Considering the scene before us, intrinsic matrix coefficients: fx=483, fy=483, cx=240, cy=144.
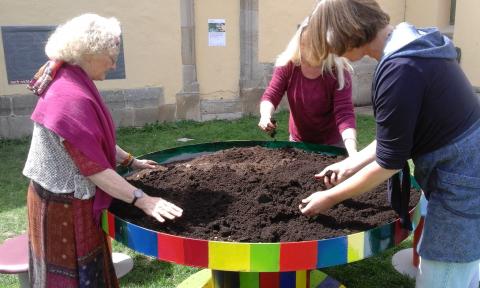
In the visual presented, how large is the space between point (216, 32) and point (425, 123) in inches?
231

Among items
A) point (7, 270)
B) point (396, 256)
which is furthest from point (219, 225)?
point (396, 256)

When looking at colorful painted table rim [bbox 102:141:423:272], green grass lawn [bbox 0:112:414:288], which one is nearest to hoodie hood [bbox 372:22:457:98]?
colorful painted table rim [bbox 102:141:423:272]

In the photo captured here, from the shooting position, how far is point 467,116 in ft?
5.17

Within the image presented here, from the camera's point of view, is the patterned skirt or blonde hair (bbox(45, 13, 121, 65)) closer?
blonde hair (bbox(45, 13, 121, 65))

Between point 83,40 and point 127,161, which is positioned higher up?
point 83,40

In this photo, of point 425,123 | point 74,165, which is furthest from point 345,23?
point 74,165

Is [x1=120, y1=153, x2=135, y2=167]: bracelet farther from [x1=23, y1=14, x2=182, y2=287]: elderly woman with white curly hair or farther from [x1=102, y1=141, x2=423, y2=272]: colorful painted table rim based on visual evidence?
[x1=102, y1=141, x2=423, y2=272]: colorful painted table rim

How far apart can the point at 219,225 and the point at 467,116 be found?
0.93 metres

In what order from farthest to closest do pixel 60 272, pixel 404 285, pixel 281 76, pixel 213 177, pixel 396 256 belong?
1. pixel 396 256
2. pixel 404 285
3. pixel 281 76
4. pixel 213 177
5. pixel 60 272

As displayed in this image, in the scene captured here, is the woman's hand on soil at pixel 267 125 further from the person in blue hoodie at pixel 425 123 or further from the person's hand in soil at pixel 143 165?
the person in blue hoodie at pixel 425 123

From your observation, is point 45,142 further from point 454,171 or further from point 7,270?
point 454,171

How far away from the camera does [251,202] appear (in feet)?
6.54

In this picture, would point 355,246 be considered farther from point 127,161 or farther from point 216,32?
point 216,32

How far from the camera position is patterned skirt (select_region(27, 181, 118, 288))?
81.7 inches
